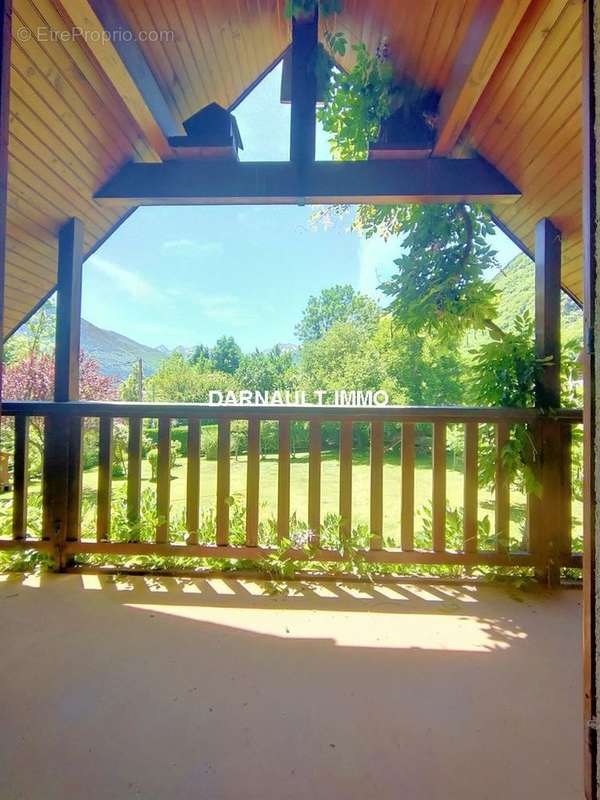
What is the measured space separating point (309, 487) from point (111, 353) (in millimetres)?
Result: 6765

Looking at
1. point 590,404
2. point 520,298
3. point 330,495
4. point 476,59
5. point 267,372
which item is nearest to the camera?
point 590,404

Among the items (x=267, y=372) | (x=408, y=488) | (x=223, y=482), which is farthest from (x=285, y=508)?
(x=267, y=372)

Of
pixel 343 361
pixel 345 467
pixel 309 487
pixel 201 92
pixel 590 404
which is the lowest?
pixel 309 487

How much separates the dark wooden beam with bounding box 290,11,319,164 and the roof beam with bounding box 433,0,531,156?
2.24 ft

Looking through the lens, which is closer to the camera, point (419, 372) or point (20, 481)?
point (20, 481)

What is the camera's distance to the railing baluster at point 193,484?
1964 millimetres

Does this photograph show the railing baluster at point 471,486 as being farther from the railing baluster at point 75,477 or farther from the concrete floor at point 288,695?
the railing baluster at point 75,477

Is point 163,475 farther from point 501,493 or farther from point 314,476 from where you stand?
point 501,493

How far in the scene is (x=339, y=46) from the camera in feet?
6.66

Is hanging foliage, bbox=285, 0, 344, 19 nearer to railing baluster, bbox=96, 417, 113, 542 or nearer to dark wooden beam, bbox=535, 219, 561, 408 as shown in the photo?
dark wooden beam, bbox=535, 219, 561, 408

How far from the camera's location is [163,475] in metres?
2.01

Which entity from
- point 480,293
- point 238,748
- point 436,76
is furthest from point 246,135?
point 238,748

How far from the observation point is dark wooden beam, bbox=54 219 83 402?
6.88 feet

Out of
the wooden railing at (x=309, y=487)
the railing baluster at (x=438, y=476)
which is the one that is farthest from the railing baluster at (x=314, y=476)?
the railing baluster at (x=438, y=476)
